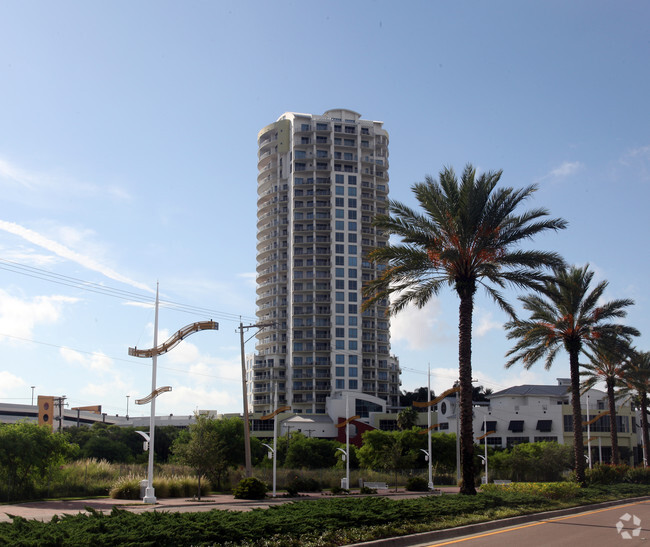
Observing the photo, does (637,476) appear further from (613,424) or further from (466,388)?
(466,388)

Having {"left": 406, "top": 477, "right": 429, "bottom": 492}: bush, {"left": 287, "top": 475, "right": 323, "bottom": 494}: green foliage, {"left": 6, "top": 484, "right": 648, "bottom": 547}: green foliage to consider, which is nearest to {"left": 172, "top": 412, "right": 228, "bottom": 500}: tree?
{"left": 287, "top": 475, "right": 323, "bottom": 494}: green foliage

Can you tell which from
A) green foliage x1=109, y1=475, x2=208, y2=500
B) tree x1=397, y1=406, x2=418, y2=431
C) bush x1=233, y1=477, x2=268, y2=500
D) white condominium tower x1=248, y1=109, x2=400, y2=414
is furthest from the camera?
white condominium tower x1=248, y1=109, x2=400, y2=414

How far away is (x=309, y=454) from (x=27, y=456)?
45.8 metres

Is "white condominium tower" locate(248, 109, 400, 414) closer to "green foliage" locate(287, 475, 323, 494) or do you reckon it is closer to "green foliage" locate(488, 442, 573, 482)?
"green foliage" locate(488, 442, 573, 482)

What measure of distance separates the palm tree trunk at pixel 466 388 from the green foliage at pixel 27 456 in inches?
776

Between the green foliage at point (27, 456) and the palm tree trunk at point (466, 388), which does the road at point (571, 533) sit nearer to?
the palm tree trunk at point (466, 388)

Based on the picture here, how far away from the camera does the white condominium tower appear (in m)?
121

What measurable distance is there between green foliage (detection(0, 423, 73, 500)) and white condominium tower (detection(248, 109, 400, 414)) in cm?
8525

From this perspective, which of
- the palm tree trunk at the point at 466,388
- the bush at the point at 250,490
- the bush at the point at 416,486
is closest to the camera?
the palm tree trunk at the point at 466,388

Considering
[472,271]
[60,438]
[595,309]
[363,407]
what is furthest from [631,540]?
[363,407]

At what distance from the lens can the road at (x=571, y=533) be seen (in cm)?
1596

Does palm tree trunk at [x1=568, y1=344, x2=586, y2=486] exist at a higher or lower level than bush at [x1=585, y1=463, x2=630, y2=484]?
higher

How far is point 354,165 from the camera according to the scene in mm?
127938

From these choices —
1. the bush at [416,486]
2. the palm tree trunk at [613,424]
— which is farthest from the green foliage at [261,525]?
the palm tree trunk at [613,424]
